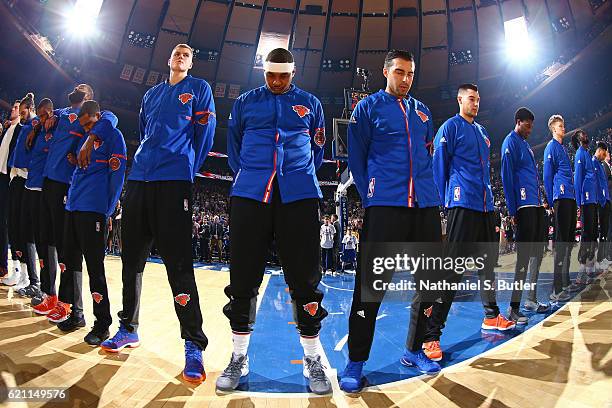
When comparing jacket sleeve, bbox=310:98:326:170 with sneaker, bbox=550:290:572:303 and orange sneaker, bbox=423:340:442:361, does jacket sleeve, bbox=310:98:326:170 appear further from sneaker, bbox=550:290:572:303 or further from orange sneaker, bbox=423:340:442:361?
sneaker, bbox=550:290:572:303

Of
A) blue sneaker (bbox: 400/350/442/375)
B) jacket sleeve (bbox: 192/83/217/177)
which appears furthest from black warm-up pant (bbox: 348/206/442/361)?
jacket sleeve (bbox: 192/83/217/177)

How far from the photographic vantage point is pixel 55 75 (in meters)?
17.4

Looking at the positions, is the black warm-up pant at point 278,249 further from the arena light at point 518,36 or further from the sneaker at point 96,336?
the arena light at point 518,36

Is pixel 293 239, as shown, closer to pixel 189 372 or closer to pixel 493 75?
pixel 189 372

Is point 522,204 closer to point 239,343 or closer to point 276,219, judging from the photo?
point 276,219

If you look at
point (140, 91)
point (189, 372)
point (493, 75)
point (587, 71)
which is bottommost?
point (189, 372)

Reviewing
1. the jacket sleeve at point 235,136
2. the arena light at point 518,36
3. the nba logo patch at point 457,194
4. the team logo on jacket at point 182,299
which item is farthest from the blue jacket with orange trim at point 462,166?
the arena light at point 518,36

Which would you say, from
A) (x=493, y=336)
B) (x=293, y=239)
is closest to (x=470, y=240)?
(x=493, y=336)

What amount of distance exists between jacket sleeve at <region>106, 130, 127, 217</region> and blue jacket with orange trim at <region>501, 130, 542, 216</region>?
357cm

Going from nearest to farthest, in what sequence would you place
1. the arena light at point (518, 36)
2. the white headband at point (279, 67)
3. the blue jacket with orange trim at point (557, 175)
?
the white headband at point (279, 67) < the blue jacket with orange trim at point (557, 175) < the arena light at point (518, 36)

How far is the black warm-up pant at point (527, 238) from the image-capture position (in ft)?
12.4

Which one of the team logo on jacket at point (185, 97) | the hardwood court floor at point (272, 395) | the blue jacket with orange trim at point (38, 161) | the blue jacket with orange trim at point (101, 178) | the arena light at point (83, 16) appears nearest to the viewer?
the hardwood court floor at point (272, 395)

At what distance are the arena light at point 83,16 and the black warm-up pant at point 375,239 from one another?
827 inches

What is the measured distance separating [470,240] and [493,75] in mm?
23052
